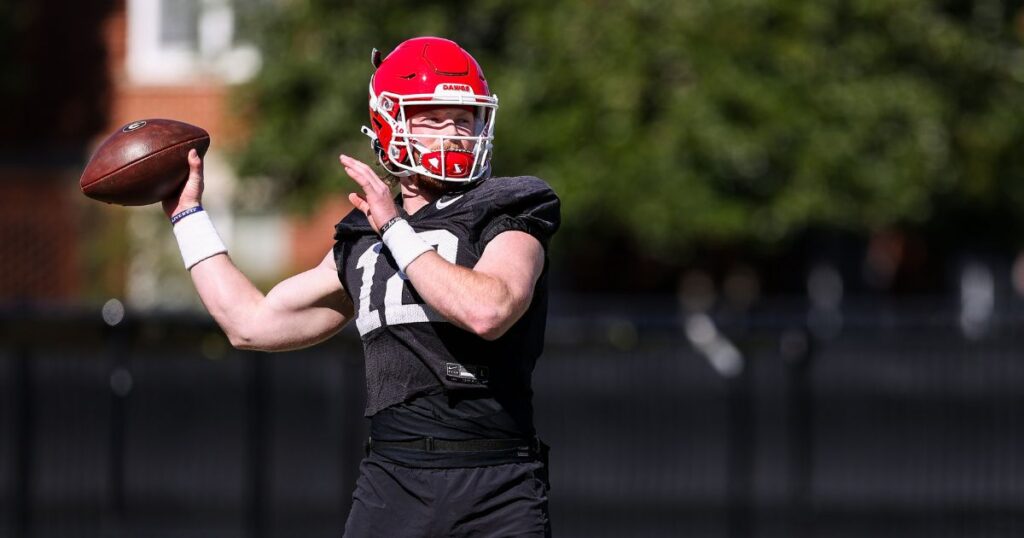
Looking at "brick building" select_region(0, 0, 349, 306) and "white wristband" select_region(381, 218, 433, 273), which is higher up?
"brick building" select_region(0, 0, 349, 306)

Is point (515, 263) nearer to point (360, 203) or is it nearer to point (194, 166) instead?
point (360, 203)

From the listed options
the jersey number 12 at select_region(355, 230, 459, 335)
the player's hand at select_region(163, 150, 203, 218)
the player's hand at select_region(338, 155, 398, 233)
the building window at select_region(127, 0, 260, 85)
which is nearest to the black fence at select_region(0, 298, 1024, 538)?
the player's hand at select_region(163, 150, 203, 218)

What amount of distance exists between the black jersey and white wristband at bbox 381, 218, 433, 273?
0.57ft

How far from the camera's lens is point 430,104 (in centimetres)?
389

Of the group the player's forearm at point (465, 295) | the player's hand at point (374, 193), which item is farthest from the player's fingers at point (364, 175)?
the player's forearm at point (465, 295)

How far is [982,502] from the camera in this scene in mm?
9133

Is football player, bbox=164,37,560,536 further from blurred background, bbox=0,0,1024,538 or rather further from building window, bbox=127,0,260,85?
building window, bbox=127,0,260,85

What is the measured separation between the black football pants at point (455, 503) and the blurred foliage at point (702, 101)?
967 cm

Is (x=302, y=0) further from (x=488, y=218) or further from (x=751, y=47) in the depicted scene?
(x=488, y=218)

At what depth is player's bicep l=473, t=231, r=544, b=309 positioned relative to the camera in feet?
12.0

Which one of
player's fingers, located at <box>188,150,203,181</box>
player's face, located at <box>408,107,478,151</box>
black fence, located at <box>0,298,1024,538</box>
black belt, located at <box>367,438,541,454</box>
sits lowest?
black fence, located at <box>0,298,1024,538</box>

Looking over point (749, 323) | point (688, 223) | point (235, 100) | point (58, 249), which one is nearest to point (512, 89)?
point (688, 223)

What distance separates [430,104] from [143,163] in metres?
0.81

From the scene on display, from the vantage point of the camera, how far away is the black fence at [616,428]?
28.6 feet
